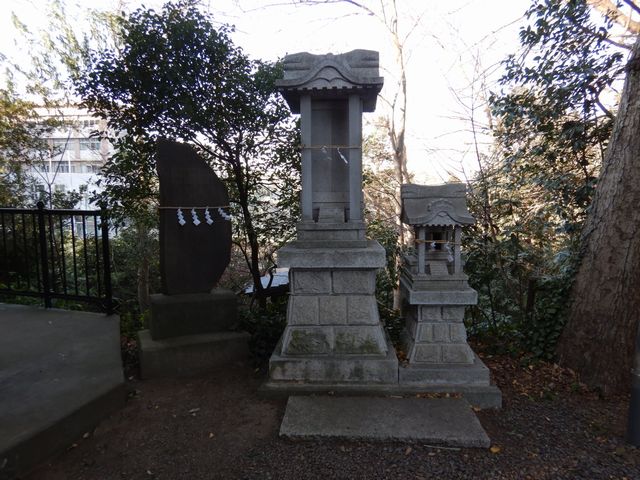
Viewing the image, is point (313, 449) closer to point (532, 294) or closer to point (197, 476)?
point (197, 476)

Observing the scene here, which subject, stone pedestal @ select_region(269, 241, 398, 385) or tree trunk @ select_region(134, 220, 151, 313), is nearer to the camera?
stone pedestal @ select_region(269, 241, 398, 385)

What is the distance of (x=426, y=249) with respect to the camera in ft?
11.8

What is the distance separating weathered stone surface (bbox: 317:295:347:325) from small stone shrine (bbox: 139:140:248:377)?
105 cm

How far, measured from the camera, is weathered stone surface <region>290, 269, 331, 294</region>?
3334 millimetres

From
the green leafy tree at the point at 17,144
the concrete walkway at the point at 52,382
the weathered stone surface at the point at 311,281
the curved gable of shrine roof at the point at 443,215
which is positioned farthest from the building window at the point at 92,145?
the curved gable of shrine roof at the point at 443,215

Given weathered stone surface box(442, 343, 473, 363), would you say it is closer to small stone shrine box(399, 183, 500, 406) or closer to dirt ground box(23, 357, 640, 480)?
small stone shrine box(399, 183, 500, 406)

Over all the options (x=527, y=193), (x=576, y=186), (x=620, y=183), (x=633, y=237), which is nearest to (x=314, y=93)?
(x=620, y=183)

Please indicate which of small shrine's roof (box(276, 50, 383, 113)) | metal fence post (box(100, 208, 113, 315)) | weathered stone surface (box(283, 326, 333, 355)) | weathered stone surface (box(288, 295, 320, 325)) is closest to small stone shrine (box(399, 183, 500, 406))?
weathered stone surface (box(283, 326, 333, 355))

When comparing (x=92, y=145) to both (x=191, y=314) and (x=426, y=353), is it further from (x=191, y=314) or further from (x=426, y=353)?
(x=426, y=353)

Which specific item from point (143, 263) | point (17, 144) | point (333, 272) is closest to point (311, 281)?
point (333, 272)

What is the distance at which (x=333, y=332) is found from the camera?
3.36 m

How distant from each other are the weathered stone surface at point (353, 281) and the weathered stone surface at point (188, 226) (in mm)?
1359

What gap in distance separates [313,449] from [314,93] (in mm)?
2797

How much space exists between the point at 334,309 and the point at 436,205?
1.26 metres
